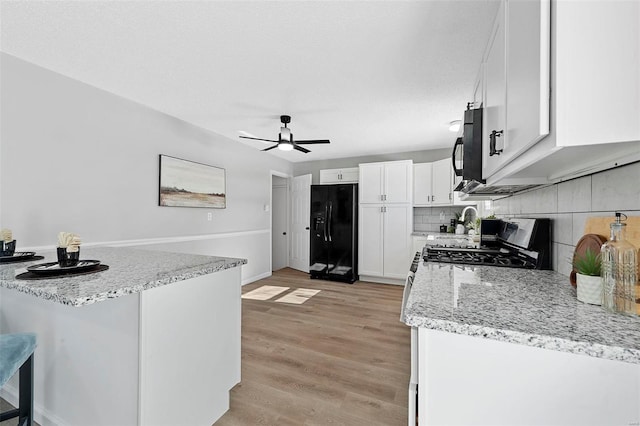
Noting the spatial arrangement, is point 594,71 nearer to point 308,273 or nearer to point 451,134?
point 451,134

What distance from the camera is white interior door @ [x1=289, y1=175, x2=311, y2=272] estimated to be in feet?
17.8

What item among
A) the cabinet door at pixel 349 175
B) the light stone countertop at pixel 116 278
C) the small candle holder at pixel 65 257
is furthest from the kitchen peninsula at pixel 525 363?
the cabinet door at pixel 349 175

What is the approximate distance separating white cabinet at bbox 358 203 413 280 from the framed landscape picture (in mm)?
2346

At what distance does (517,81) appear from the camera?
0.91 metres

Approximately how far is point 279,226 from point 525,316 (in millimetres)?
5469

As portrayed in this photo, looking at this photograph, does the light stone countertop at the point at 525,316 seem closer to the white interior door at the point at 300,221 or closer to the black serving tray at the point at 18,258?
the black serving tray at the point at 18,258

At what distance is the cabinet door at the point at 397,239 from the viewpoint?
4461mm

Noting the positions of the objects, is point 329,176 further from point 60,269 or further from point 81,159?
point 60,269

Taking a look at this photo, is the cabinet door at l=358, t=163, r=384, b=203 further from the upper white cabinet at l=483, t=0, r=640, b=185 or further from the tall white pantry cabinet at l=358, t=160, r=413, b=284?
the upper white cabinet at l=483, t=0, r=640, b=185

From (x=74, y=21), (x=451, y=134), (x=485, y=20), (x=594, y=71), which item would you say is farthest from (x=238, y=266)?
(x=451, y=134)

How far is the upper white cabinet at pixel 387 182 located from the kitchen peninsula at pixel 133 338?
3434 millimetres

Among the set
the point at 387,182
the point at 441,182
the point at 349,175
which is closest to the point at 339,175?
the point at 349,175

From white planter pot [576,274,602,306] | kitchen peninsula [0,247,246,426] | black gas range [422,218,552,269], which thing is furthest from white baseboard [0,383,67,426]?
white planter pot [576,274,602,306]

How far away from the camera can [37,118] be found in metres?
2.21
